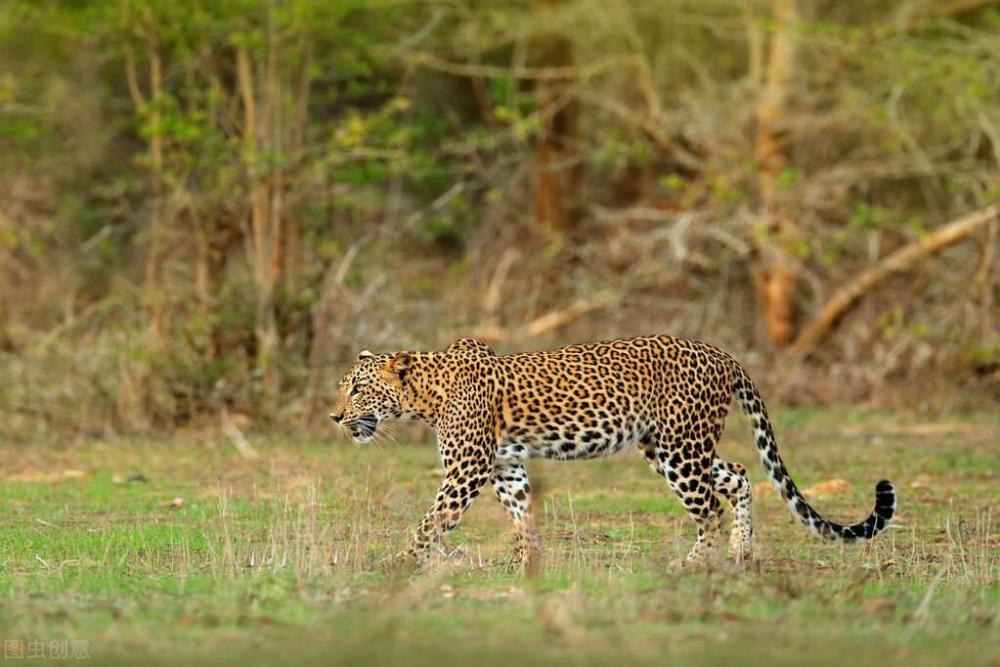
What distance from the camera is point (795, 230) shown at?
25406mm

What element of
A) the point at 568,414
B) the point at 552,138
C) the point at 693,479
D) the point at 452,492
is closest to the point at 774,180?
the point at 552,138

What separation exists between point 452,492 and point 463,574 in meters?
0.82

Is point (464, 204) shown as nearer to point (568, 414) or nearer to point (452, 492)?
point (568, 414)

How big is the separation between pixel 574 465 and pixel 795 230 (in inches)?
305

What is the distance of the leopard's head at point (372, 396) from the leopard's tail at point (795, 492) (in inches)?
102

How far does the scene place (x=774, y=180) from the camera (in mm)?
25578

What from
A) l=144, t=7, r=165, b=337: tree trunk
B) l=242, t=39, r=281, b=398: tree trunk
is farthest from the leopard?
l=144, t=7, r=165, b=337: tree trunk

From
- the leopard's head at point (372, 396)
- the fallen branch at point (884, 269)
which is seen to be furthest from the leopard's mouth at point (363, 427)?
the fallen branch at point (884, 269)

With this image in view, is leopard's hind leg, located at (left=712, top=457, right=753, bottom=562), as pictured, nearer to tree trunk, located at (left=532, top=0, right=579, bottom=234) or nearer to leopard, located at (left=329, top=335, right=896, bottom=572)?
leopard, located at (left=329, top=335, right=896, bottom=572)

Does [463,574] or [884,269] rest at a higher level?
[884,269]

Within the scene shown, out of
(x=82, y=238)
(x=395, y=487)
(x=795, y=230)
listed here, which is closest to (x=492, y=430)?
(x=395, y=487)

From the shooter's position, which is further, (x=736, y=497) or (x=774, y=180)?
(x=774, y=180)

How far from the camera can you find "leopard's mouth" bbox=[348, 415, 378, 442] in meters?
12.7

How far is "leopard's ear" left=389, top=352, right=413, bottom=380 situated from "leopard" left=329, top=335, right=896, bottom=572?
0.01 metres
